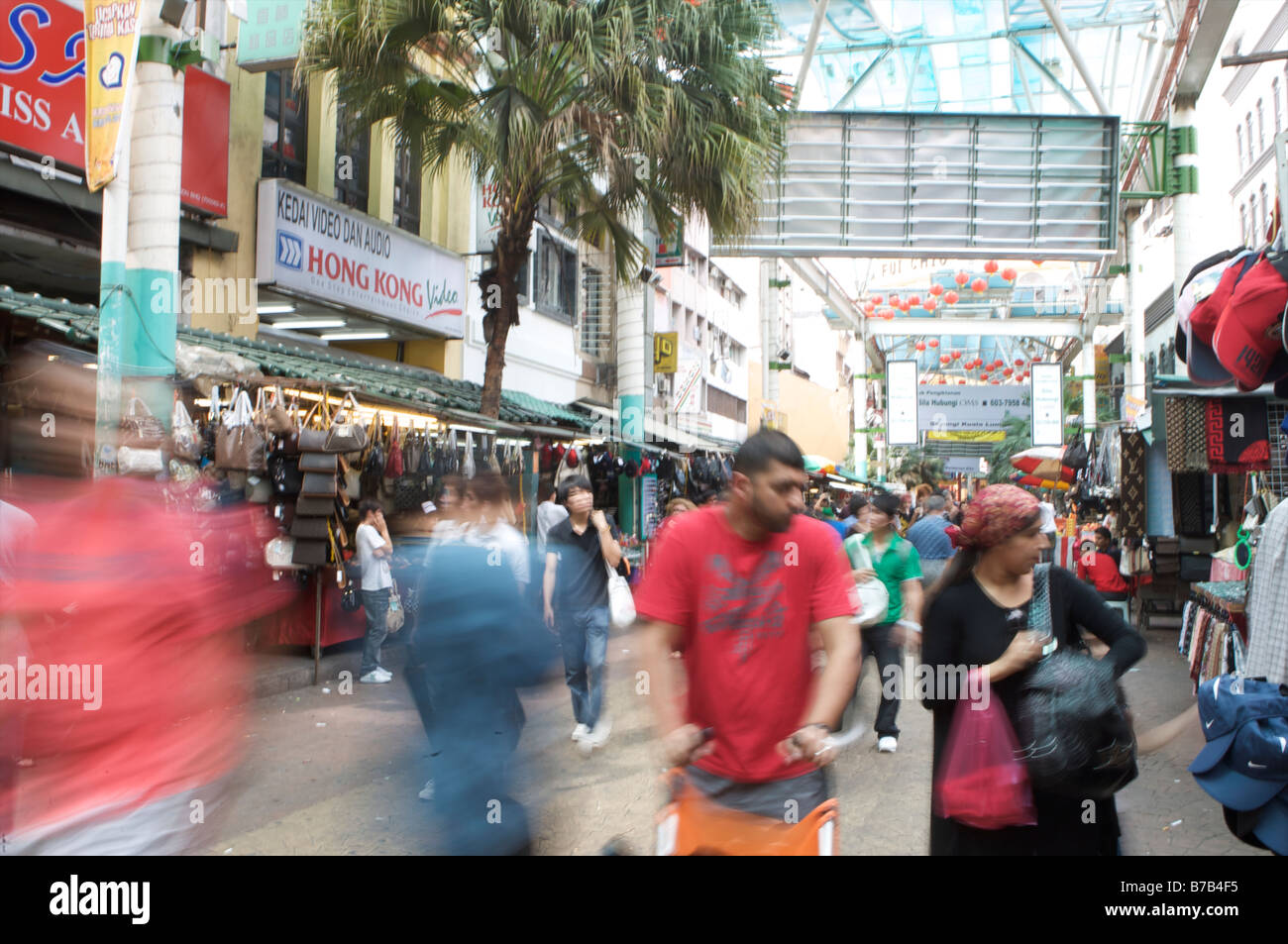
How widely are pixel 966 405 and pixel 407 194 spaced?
14.9 meters

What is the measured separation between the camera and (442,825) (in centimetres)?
407

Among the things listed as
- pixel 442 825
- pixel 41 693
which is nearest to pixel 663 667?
pixel 442 825

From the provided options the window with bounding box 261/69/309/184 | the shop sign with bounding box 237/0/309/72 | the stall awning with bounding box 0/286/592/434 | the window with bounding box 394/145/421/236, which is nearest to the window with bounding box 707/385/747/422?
the stall awning with bounding box 0/286/592/434

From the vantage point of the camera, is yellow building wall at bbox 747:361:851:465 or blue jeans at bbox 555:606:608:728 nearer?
blue jeans at bbox 555:606:608:728

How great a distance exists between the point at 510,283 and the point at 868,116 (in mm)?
6232

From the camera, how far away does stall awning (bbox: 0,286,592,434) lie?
27.1 feet

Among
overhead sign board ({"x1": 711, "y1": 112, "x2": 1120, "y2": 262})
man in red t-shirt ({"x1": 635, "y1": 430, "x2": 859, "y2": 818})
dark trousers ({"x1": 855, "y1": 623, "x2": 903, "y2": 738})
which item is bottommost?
dark trousers ({"x1": 855, "y1": 623, "x2": 903, "y2": 738})

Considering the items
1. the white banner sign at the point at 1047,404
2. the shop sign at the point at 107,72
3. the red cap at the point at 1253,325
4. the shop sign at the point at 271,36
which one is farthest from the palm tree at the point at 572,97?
the white banner sign at the point at 1047,404

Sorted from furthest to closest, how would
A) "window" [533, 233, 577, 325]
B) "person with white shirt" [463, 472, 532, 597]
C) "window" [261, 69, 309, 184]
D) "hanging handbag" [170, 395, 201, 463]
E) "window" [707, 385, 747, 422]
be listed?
1. "window" [707, 385, 747, 422]
2. "window" [533, 233, 577, 325]
3. "window" [261, 69, 309, 184]
4. "hanging handbag" [170, 395, 201, 463]
5. "person with white shirt" [463, 472, 532, 597]

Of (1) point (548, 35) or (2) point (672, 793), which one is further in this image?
(1) point (548, 35)

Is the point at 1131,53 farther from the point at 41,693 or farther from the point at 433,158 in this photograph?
the point at 41,693

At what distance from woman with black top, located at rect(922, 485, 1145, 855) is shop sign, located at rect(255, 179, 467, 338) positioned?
443 inches

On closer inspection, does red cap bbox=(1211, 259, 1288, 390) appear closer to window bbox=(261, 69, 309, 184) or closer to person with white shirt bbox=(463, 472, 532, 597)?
person with white shirt bbox=(463, 472, 532, 597)

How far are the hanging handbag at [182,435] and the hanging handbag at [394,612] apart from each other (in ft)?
7.81
